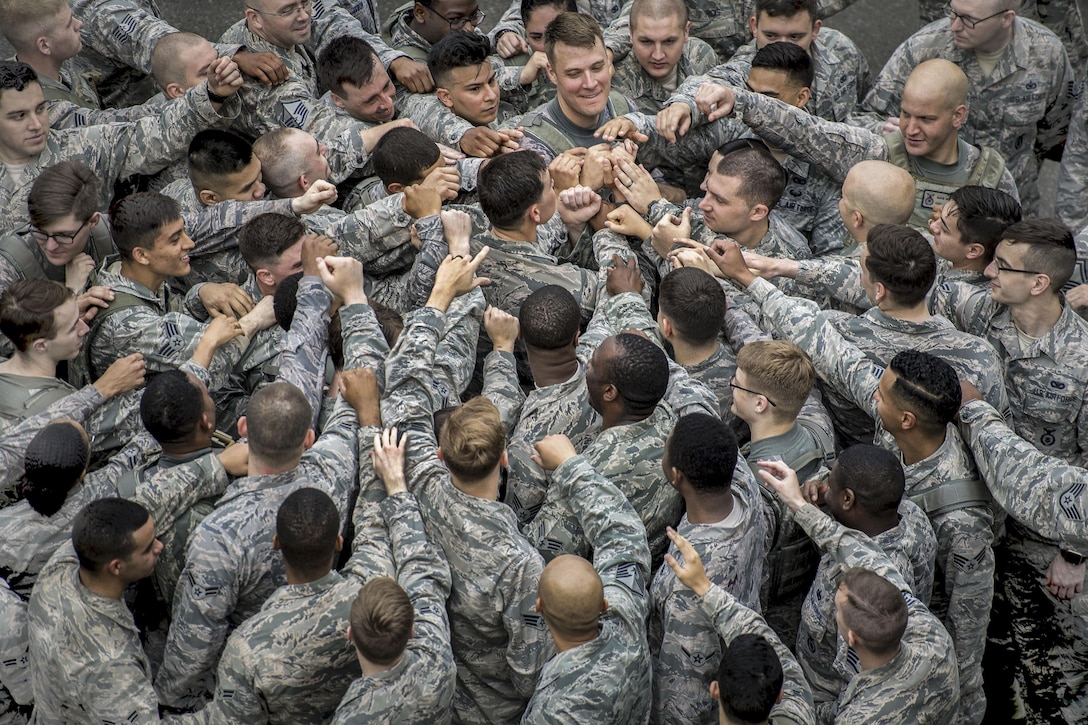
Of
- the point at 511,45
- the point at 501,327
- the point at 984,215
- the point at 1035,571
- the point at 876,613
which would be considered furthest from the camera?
the point at 511,45

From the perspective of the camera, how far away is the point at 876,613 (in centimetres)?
458

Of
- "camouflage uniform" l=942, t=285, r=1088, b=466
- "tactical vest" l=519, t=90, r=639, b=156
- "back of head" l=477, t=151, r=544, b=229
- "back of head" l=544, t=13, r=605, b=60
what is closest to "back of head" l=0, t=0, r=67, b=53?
"tactical vest" l=519, t=90, r=639, b=156

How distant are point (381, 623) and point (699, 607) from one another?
1404mm

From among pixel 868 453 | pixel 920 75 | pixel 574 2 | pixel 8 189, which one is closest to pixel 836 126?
pixel 920 75

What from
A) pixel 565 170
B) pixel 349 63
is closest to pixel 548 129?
pixel 565 170

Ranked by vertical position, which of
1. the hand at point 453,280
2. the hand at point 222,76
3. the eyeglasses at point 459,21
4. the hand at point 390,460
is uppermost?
the hand at point 222,76

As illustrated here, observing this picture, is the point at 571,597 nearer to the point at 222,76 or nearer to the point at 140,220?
the point at 140,220

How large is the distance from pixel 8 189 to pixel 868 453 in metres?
5.47

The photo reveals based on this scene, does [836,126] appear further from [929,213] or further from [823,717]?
[823,717]

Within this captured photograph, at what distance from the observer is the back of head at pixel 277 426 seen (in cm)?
514

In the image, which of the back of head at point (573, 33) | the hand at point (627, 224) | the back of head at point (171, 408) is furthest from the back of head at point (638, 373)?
the back of head at point (573, 33)

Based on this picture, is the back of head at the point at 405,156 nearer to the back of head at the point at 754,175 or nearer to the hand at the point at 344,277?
the hand at the point at 344,277

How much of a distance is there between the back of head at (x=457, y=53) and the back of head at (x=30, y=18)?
2609mm

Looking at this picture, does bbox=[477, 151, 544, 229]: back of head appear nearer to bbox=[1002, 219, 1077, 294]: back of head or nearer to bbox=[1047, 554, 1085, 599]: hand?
bbox=[1002, 219, 1077, 294]: back of head
